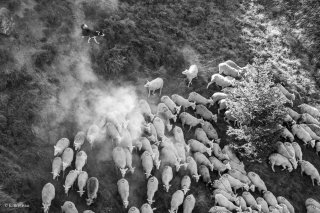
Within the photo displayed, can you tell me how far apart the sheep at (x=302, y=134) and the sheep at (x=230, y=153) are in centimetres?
478

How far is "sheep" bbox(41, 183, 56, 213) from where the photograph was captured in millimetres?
17536

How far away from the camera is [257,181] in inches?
854

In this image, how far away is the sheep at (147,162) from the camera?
20.2m

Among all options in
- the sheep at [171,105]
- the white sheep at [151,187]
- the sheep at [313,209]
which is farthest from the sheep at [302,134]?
the white sheep at [151,187]

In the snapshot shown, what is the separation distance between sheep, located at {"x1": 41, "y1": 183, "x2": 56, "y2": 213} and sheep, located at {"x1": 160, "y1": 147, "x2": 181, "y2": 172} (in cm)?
608

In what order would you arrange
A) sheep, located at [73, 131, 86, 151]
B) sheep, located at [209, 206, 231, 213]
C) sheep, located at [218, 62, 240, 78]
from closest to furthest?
sheep, located at [209, 206, 231, 213] < sheep, located at [73, 131, 86, 151] < sheep, located at [218, 62, 240, 78]

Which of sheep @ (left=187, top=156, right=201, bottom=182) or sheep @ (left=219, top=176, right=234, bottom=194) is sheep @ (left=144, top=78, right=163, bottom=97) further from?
sheep @ (left=219, top=176, right=234, bottom=194)

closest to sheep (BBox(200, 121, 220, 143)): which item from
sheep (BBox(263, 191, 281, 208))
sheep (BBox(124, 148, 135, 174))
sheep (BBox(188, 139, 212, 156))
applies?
sheep (BBox(188, 139, 212, 156))

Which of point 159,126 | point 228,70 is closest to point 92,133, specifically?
point 159,126

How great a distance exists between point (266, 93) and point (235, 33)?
9.32 meters

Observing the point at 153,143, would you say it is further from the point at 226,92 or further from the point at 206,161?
the point at 226,92

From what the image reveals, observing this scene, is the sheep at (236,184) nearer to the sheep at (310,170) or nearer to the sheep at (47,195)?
the sheep at (310,170)

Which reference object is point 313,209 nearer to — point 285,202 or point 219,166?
point 285,202

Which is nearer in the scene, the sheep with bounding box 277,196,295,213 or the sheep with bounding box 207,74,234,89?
the sheep with bounding box 277,196,295,213
